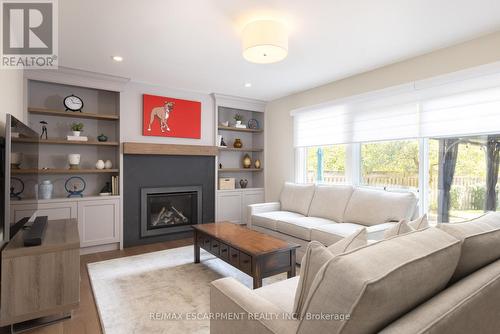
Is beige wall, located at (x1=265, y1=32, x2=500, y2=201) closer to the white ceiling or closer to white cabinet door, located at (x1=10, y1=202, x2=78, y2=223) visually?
the white ceiling

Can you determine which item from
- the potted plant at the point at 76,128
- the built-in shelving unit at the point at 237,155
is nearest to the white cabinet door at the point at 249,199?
the built-in shelving unit at the point at 237,155

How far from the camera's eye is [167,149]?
4.21 meters

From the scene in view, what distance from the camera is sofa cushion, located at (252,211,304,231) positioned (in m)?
3.75

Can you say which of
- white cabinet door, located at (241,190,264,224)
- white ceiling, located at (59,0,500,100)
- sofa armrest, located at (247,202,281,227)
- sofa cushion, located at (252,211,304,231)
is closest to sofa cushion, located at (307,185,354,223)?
sofa cushion, located at (252,211,304,231)

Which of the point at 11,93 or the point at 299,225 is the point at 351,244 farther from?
the point at 11,93

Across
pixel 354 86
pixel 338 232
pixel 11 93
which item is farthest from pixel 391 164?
pixel 11 93

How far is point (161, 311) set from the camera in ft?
7.38

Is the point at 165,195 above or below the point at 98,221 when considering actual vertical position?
above

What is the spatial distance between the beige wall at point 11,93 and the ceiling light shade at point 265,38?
6.69 ft

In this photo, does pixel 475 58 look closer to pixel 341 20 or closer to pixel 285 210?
pixel 341 20

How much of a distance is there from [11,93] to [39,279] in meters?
1.82

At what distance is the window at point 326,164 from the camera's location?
4133mm

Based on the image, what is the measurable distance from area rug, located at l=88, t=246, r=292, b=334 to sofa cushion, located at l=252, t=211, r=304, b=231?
2.81 feet

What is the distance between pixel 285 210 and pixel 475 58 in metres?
2.92
